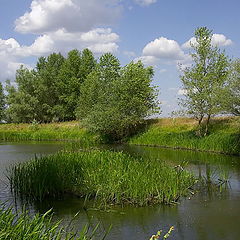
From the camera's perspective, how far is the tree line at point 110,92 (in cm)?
3105

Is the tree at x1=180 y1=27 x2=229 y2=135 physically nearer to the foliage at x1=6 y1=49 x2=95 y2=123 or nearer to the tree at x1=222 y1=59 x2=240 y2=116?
the tree at x1=222 y1=59 x2=240 y2=116

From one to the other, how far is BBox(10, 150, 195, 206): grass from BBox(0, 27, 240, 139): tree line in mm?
14120

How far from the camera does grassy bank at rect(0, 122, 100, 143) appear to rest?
146ft

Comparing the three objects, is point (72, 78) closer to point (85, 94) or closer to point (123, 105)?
point (85, 94)

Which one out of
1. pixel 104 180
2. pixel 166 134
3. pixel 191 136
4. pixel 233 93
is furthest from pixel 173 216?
pixel 166 134

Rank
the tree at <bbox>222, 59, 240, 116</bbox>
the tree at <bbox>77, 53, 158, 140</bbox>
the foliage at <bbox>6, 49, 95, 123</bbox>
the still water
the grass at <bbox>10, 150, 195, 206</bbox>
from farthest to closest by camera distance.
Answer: the foliage at <bbox>6, 49, 95, 123</bbox> < the tree at <bbox>77, 53, 158, 140</bbox> < the tree at <bbox>222, 59, 240, 116</bbox> < the grass at <bbox>10, 150, 195, 206</bbox> < the still water

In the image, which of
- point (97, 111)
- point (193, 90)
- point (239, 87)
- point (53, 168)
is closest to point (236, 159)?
point (239, 87)

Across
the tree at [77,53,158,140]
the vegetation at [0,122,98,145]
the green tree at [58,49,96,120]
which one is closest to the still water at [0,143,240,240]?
the tree at [77,53,158,140]

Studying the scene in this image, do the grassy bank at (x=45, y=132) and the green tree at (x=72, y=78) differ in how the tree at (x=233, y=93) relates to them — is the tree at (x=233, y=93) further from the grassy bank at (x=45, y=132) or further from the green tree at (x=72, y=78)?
the green tree at (x=72, y=78)

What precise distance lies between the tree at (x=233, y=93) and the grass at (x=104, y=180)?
1231cm

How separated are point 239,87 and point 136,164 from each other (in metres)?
14.1

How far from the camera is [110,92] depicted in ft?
134

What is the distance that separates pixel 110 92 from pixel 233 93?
1843 cm

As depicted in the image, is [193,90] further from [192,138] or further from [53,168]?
[53,168]
